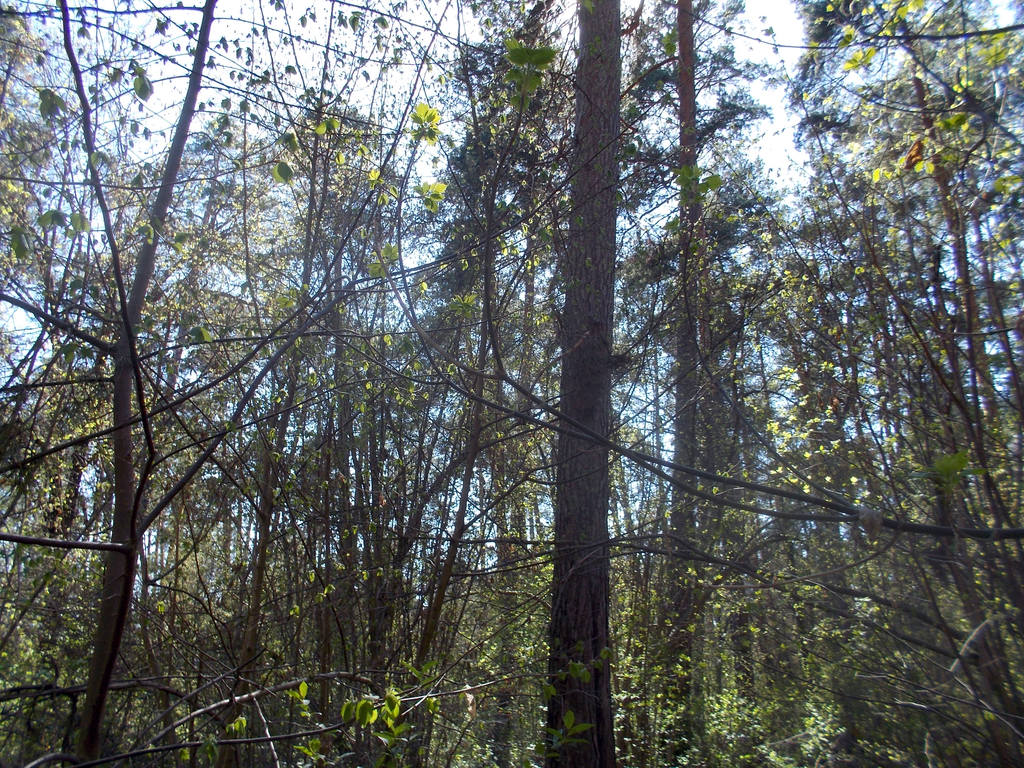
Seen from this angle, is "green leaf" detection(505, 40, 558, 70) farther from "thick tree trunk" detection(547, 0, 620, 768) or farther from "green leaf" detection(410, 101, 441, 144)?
"thick tree trunk" detection(547, 0, 620, 768)

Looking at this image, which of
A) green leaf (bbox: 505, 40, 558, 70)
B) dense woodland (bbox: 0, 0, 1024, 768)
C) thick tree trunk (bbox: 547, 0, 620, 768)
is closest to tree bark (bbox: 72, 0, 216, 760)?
dense woodland (bbox: 0, 0, 1024, 768)

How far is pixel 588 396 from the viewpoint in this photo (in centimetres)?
458

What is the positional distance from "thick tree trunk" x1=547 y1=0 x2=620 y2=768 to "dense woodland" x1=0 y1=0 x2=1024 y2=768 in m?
0.02

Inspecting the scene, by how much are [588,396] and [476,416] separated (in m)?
0.76

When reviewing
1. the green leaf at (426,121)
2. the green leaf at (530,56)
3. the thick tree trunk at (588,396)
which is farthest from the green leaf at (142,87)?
the thick tree trunk at (588,396)

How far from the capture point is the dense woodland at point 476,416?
315 centimetres

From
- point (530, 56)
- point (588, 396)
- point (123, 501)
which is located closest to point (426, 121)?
point (530, 56)

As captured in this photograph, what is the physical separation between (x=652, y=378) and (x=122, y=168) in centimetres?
538

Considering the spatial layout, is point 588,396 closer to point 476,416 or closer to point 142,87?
point 476,416

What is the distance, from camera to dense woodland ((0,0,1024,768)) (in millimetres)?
3148

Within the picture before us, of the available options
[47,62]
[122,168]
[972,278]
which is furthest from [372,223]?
[972,278]

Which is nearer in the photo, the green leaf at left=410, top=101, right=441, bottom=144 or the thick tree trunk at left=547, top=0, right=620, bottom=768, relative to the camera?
the green leaf at left=410, top=101, right=441, bottom=144

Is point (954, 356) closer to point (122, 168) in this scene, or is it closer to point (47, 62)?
point (122, 168)

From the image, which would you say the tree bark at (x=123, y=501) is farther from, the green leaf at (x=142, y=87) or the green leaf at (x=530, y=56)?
the green leaf at (x=530, y=56)
